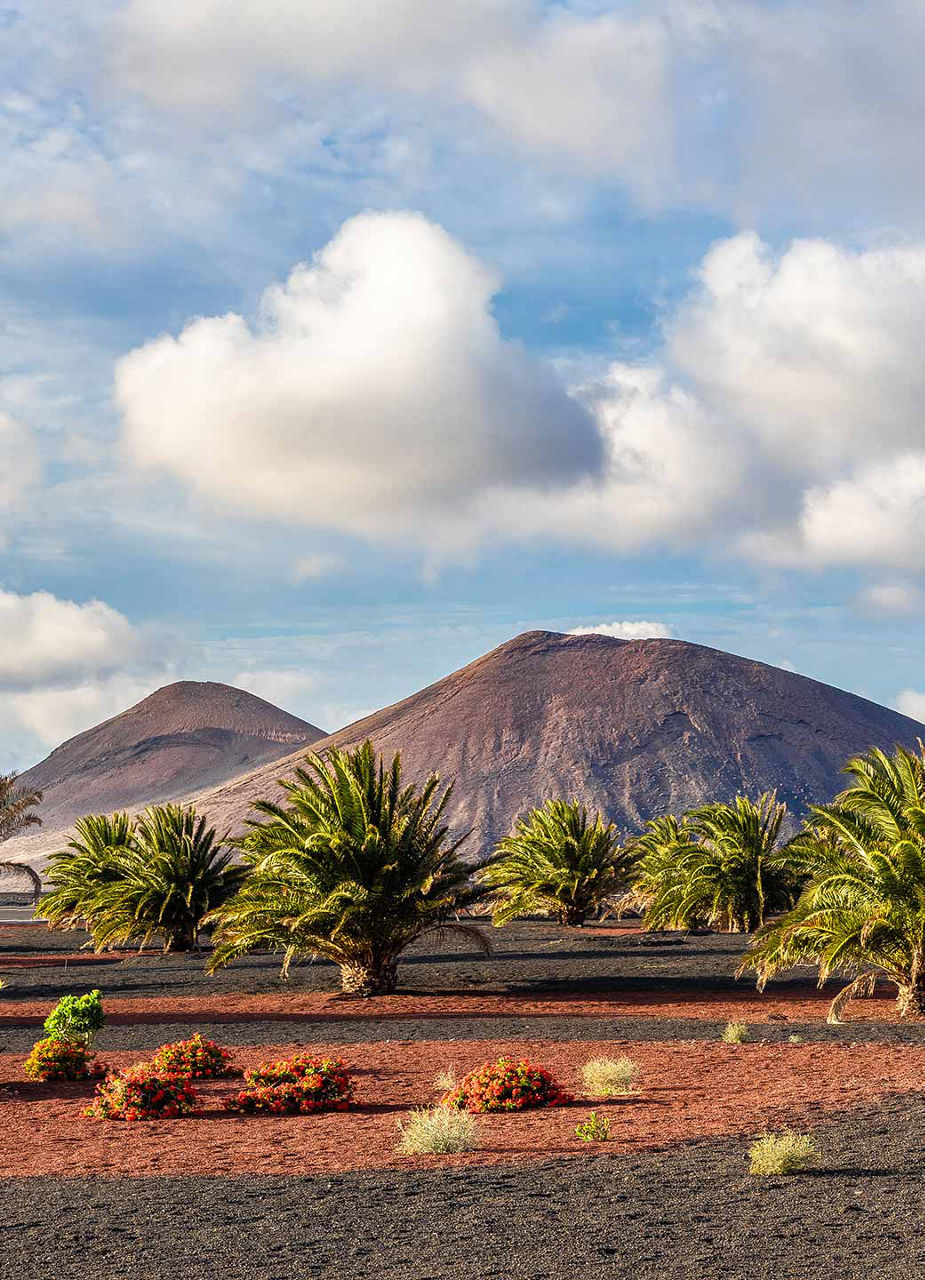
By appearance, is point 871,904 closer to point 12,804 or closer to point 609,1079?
point 609,1079

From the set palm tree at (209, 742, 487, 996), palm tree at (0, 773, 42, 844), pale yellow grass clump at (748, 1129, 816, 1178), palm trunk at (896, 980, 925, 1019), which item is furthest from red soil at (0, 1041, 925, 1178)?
palm tree at (0, 773, 42, 844)

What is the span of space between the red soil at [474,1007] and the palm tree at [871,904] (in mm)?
797

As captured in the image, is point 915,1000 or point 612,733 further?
point 612,733

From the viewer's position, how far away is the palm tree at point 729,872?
2709cm

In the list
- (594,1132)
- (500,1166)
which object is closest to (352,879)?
(594,1132)

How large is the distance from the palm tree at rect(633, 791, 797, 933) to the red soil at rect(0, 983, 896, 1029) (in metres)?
7.14

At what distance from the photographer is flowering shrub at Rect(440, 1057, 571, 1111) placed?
9.83 metres

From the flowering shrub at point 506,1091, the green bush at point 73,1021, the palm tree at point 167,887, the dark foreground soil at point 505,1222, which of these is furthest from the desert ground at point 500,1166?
the palm tree at point 167,887

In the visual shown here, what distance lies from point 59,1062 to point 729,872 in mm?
18464

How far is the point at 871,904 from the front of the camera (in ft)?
49.3

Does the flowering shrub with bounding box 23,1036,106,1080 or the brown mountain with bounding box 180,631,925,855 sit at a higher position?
the brown mountain with bounding box 180,631,925,855

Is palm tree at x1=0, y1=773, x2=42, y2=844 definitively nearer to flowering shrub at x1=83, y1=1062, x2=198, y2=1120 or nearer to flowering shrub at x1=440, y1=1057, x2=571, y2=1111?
flowering shrub at x1=83, y1=1062, x2=198, y2=1120

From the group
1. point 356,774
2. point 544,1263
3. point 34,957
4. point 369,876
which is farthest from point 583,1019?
point 34,957

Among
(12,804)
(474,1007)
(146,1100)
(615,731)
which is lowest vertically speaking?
(474,1007)
